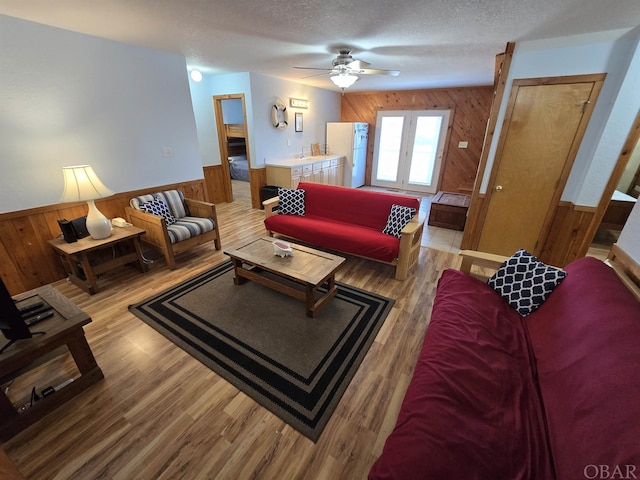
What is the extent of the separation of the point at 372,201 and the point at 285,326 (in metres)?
1.89

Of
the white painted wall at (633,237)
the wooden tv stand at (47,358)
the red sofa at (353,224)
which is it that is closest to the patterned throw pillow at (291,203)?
the red sofa at (353,224)

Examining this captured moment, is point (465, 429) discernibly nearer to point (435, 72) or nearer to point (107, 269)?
point (107, 269)

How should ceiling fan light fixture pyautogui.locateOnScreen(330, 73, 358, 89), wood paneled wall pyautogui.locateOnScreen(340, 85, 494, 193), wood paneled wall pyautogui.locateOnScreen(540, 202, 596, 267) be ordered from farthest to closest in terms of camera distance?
wood paneled wall pyautogui.locateOnScreen(340, 85, 494, 193)
ceiling fan light fixture pyautogui.locateOnScreen(330, 73, 358, 89)
wood paneled wall pyautogui.locateOnScreen(540, 202, 596, 267)

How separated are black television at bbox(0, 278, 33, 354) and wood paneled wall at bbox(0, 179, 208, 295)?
5.75 feet

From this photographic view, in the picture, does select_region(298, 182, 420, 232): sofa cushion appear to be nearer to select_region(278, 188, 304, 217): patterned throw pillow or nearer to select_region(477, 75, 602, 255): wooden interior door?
select_region(278, 188, 304, 217): patterned throw pillow

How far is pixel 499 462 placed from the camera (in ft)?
3.08

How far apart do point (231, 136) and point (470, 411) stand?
6.57m

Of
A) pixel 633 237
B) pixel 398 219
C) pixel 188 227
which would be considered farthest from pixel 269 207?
pixel 633 237

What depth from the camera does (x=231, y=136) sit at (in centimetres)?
618

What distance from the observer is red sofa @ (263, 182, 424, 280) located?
2801 millimetres

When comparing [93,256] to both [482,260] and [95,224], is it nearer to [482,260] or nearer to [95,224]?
[95,224]

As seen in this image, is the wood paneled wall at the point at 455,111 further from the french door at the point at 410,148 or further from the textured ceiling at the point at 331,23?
the textured ceiling at the point at 331,23

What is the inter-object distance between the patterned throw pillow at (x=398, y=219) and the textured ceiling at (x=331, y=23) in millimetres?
1666

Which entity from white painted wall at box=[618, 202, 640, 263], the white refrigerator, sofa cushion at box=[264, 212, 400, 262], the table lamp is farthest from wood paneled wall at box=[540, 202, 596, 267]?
the table lamp
